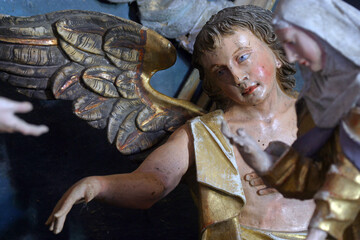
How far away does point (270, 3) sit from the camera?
220 centimetres

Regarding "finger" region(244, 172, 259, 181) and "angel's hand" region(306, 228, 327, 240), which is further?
"finger" region(244, 172, 259, 181)

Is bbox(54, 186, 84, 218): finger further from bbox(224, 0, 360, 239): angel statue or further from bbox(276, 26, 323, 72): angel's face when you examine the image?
bbox(276, 26, 323, 72): angel's face

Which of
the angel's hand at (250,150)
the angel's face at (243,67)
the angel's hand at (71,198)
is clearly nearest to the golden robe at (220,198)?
the angel's face at (243,67)

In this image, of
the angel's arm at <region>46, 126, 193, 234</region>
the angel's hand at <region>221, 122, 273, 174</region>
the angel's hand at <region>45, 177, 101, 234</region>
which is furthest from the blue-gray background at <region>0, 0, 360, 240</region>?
the angel's hand at <region>221, 122, 273, 174</region>

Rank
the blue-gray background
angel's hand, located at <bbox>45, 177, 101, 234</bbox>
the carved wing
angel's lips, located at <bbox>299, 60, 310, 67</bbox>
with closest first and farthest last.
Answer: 1. angel's lips, located at <bbox>299, 60, 310, 67</bbox>
2. angel's hand, located at <bbox>45, 177, 101, 234</bbox>
3. the carved wing
4. the blue-gray background

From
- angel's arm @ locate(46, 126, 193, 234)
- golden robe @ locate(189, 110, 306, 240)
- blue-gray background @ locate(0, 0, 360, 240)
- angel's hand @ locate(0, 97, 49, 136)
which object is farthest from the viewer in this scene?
blue-gray background @ locate(0, 0, 360, 240)

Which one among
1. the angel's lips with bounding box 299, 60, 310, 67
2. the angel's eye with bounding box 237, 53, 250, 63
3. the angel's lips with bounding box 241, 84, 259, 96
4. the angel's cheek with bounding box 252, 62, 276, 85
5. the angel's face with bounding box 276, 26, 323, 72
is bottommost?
the angel's lips with bounding box 241, 84, 259, 96

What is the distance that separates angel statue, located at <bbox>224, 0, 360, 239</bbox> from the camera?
956 mm

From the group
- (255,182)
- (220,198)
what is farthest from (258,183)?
(220,198)

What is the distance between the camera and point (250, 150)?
1000 mm

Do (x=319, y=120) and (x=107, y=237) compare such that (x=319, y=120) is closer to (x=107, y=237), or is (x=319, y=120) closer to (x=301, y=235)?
(x=301, y=235)

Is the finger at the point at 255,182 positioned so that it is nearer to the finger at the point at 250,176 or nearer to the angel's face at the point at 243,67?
the finger at the point at 250,176

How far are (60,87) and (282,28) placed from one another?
88 centimetres

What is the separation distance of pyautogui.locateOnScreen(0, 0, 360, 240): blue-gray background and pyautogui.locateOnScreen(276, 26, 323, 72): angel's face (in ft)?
3.26
